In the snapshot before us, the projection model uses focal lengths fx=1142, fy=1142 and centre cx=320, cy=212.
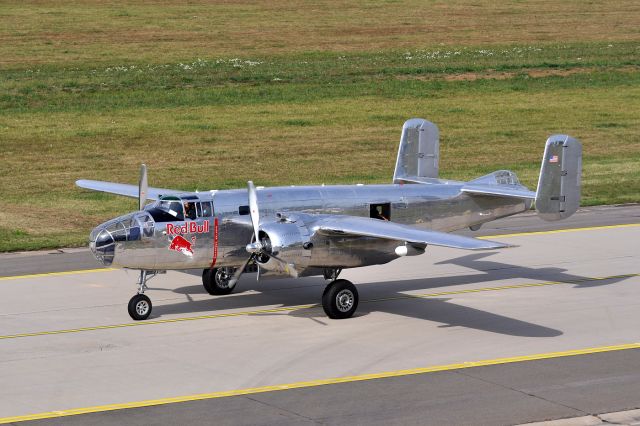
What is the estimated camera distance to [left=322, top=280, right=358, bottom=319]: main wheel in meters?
27.0

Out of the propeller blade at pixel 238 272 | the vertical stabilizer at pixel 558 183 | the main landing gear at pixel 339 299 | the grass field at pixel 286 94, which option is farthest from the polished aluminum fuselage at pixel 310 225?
the grass field at pixel 286 94

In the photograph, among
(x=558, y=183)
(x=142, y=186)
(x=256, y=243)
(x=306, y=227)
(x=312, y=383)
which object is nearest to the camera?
(x=312, y=383)

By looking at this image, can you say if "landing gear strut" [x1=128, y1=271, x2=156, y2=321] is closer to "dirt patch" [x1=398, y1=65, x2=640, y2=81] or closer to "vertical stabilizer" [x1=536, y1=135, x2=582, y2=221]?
"vertical stabilizer" [x1=536, y1=135, x2=582, y2=221]

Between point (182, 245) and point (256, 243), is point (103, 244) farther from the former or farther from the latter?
point (256, 243)

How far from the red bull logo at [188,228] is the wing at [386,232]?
8.73 ft

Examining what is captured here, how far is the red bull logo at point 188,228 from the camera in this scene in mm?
26484

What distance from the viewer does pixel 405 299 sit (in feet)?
96.7

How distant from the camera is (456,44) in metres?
84.3

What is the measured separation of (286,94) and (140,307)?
40.3m

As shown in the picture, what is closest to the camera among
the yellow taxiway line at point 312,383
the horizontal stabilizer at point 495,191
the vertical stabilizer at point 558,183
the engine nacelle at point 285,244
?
the yellow taxiway line at point 312,383

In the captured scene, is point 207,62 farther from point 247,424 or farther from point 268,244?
point 247,424

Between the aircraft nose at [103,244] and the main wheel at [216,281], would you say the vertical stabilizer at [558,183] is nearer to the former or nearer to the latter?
the main wheel at [216,281]

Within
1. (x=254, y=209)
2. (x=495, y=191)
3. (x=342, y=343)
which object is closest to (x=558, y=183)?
(x=495, y=191)

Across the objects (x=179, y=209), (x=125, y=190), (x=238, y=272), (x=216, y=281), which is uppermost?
(x=125, y=190)
